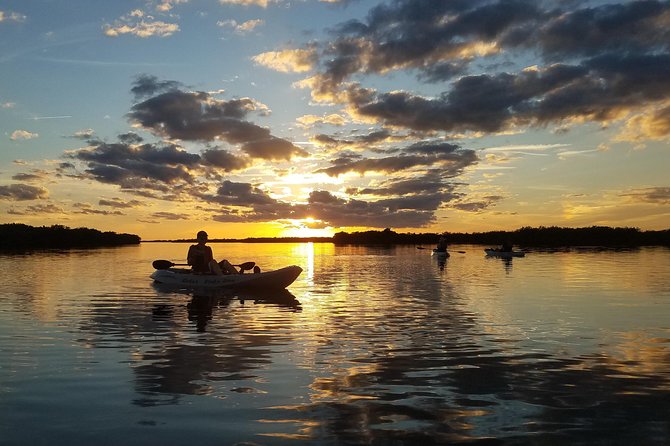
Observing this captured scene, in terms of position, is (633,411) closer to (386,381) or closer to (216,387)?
(386,381)

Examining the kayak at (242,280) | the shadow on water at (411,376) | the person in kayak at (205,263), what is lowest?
Answer: the shadow on water at (411,376)

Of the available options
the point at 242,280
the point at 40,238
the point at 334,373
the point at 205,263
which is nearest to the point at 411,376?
the point at 334,373

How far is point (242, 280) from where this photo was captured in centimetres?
3023

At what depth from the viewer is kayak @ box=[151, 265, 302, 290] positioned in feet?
99.7

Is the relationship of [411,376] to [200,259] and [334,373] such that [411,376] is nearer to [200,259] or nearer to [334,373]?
[334,373]

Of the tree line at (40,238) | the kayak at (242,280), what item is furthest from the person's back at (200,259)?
the tree line at (40,238)

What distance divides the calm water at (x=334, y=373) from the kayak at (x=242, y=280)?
4.98 meters

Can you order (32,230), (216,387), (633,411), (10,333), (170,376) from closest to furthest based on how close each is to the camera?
(633,411)
(216,387)
(170,376)
(10,333)
(32,230)

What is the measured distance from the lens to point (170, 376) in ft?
37.5

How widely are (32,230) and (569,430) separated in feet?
538

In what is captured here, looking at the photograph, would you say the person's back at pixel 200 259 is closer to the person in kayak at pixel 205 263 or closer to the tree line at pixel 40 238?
the person in kayak at pixel 205 263

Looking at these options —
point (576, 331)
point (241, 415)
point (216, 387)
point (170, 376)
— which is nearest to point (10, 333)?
point (170, 376)

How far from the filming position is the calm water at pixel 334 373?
800cm

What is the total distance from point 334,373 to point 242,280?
63.0ft
